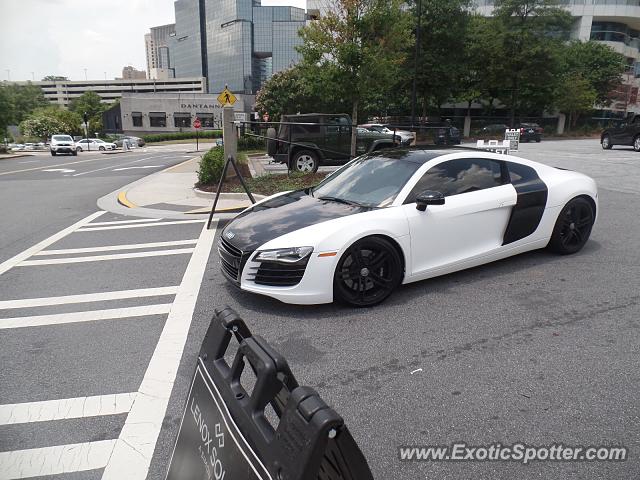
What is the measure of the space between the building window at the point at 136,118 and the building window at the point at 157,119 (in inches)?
76.5

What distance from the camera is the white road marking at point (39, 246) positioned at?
254 inches

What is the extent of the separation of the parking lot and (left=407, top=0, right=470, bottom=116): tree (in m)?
34.3

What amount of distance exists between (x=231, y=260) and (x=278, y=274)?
602 mm

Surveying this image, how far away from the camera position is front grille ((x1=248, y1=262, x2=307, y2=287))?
422 cm

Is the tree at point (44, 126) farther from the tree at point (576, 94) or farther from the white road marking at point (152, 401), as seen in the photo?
the white road marking at point (152, 401)

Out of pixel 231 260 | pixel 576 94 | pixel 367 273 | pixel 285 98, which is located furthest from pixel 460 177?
pixel 576 94

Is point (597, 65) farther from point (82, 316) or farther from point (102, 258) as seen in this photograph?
point (82, 316)

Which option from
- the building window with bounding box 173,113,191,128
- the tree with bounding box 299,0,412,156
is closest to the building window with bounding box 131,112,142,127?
the building window with bounding box 173,113,191,128

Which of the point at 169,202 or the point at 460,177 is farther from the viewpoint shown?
the point at 169,202

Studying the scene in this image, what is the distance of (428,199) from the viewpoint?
178 inches

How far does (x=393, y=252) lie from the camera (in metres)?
4.52

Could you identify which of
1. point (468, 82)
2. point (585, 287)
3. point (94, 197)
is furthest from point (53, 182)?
point (468, 82)

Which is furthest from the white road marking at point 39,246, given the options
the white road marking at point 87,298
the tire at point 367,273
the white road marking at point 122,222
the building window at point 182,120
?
the building window at point 182,120

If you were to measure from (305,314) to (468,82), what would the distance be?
4383cm
